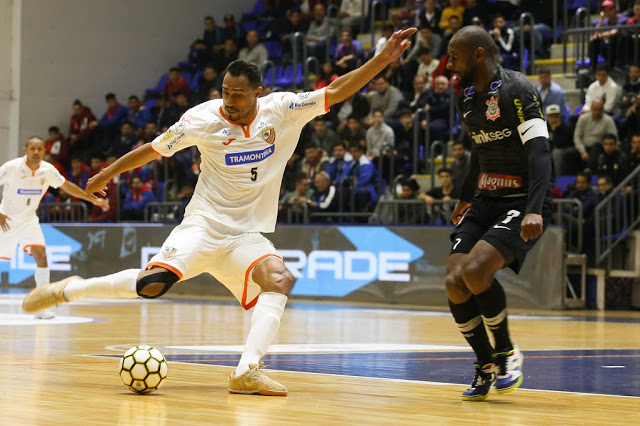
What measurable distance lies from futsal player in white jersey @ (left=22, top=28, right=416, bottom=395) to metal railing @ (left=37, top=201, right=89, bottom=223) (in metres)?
16.0

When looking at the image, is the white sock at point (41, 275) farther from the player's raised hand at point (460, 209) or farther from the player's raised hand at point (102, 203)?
the player's raised hand at point (460, 209)

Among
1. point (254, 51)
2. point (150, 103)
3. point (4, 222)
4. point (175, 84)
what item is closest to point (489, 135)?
point (4, 222)

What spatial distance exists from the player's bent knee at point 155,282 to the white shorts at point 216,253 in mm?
46

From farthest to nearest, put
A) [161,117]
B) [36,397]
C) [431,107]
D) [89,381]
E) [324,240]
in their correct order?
[161,117] < [431,107] < [324,240] < [89,381] < [36,397]

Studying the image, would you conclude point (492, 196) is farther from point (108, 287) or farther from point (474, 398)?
point (108, 287)

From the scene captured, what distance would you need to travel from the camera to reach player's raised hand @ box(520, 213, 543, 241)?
6191mm

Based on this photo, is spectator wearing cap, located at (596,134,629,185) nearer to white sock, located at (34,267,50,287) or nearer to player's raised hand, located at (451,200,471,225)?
white sock, located at (34,267,50,287)

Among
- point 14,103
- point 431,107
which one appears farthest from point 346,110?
point 14,103

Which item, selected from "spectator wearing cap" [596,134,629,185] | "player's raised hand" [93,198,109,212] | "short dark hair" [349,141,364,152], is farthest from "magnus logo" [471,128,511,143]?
"short dark hair" [349,141,364,152]

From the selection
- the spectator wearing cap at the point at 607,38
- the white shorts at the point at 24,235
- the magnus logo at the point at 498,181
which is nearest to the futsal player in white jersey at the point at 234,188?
the magnus logo at the point at 498,181

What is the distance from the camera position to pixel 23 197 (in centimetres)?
1492

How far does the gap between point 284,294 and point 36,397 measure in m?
1.64

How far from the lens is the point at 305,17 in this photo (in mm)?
25562

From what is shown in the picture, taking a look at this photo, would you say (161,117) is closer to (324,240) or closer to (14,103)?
(14,103)
